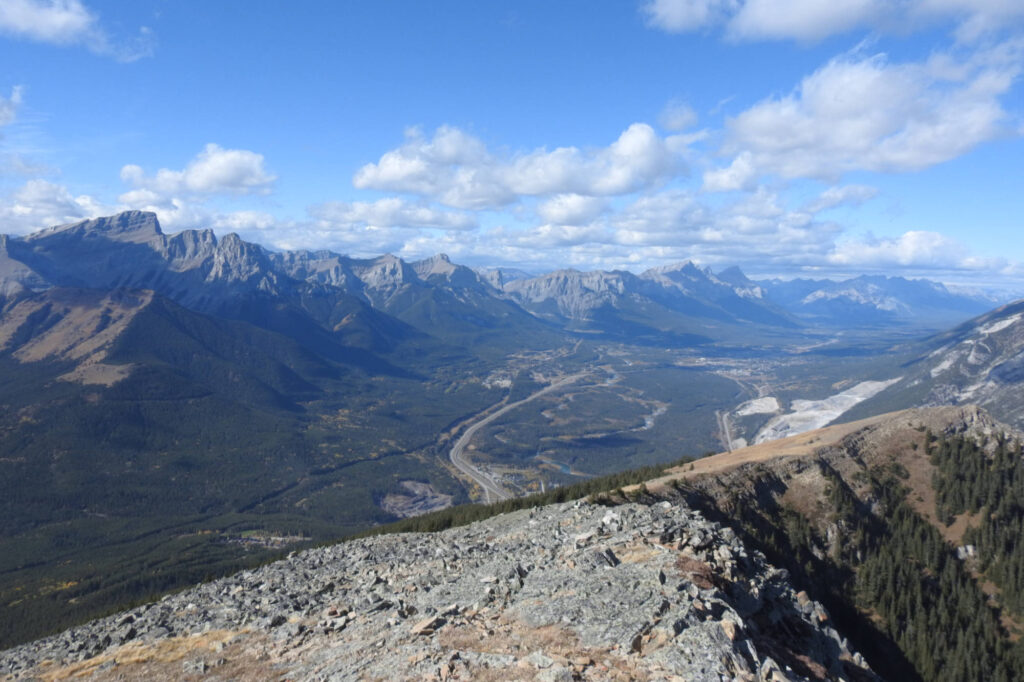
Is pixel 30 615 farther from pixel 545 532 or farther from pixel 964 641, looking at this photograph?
pixel 964 641

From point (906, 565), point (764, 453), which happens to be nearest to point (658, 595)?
point (906, 565)

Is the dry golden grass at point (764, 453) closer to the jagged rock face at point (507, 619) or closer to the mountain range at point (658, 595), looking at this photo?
the mountain range at point (658, 595)

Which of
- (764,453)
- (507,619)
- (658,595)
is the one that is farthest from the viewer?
(764,453)

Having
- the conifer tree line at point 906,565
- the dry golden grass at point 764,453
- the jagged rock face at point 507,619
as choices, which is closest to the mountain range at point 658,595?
the jagged rock face at point 507,619

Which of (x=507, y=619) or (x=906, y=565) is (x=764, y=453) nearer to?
(x=906, y=565)

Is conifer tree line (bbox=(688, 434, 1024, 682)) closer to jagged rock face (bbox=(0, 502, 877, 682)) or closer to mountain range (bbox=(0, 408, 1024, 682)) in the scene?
mountain range (bbox=(0, 408, 1024, 682))

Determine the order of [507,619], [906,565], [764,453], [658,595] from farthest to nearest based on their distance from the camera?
[764,453], [906,565], [507,619], [658,595]

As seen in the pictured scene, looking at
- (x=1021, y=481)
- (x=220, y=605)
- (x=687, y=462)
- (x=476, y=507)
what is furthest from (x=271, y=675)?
(x=1021, y=481)

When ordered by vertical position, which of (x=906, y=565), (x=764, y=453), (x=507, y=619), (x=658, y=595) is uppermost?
(x=658, y=595)

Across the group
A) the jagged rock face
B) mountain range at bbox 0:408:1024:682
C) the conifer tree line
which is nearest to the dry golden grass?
mountain range at bbox 0:408:1024:682
